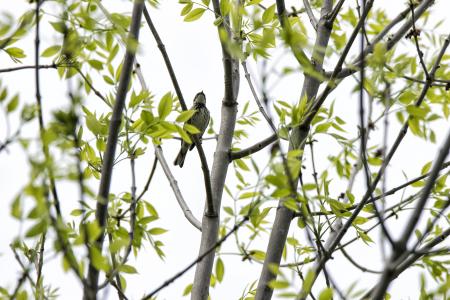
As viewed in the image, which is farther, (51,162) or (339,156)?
(339,156)

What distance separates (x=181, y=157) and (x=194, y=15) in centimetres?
398

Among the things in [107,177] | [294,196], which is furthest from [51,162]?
[294,196]

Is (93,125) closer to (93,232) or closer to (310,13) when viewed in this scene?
(93,232)

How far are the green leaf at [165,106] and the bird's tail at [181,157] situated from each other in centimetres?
455

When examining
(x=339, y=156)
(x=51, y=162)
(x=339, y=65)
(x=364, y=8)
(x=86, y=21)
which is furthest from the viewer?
(x=339, y=156)

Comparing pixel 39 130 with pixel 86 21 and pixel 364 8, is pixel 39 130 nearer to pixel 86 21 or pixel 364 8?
pixel 86 21

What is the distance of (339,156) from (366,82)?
73cm

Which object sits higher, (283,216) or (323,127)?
(323,127)

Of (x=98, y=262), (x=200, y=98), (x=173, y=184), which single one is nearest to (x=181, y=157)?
(x=200, y=98)

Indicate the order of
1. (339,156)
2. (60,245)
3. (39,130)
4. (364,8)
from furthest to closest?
1. (339,156)
2. (364,8)
3. (39,130)
4. (60,245)

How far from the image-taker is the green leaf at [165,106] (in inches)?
102

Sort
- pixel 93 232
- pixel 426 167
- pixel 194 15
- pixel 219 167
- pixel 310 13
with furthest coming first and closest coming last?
pixel 310 13
pixel 219 167
pixel 194 15
pixel 426 167
pixel 93 232

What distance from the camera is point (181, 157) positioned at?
290 inches

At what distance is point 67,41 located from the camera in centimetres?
228
